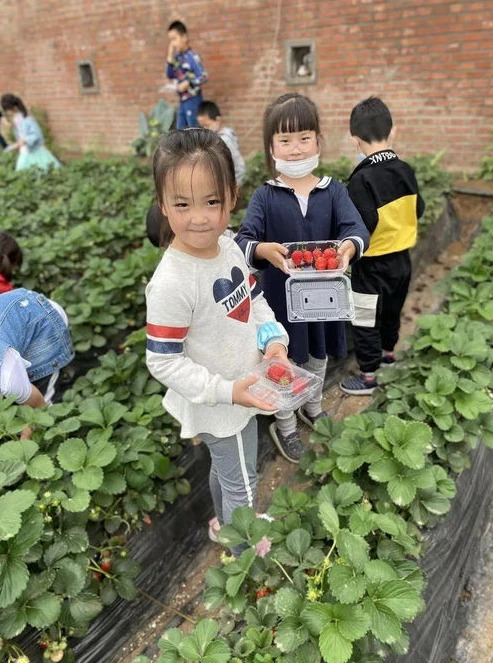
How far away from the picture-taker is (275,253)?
76.0 inches

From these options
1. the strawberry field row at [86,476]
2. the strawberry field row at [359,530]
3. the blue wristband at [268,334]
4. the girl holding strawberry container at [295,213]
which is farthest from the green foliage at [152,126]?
the blue wristband at [268,334]

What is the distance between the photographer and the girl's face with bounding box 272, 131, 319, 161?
1.98m

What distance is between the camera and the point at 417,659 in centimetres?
171

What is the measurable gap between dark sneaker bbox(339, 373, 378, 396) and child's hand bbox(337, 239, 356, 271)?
122 cm

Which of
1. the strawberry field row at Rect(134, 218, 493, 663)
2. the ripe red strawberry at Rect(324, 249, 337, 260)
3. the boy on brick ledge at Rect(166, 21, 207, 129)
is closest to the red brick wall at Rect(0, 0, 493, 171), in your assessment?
the boy on brick ledge at Rect(166, 21, 207, 129)

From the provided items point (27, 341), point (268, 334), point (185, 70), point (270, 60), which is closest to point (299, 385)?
point (268, 334)

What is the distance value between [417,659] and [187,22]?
299 inches

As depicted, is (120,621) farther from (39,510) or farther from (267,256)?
(267,256)

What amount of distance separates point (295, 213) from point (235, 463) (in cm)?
107

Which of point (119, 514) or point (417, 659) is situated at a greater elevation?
point (119, 514)

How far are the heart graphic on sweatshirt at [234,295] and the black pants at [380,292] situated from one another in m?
1.21

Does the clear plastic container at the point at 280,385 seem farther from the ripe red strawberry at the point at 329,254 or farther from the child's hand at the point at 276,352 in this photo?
the ripe red strawberry at the point at 329,254

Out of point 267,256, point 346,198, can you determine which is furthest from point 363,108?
point 267,256

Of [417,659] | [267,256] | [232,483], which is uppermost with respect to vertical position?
[267,256]
